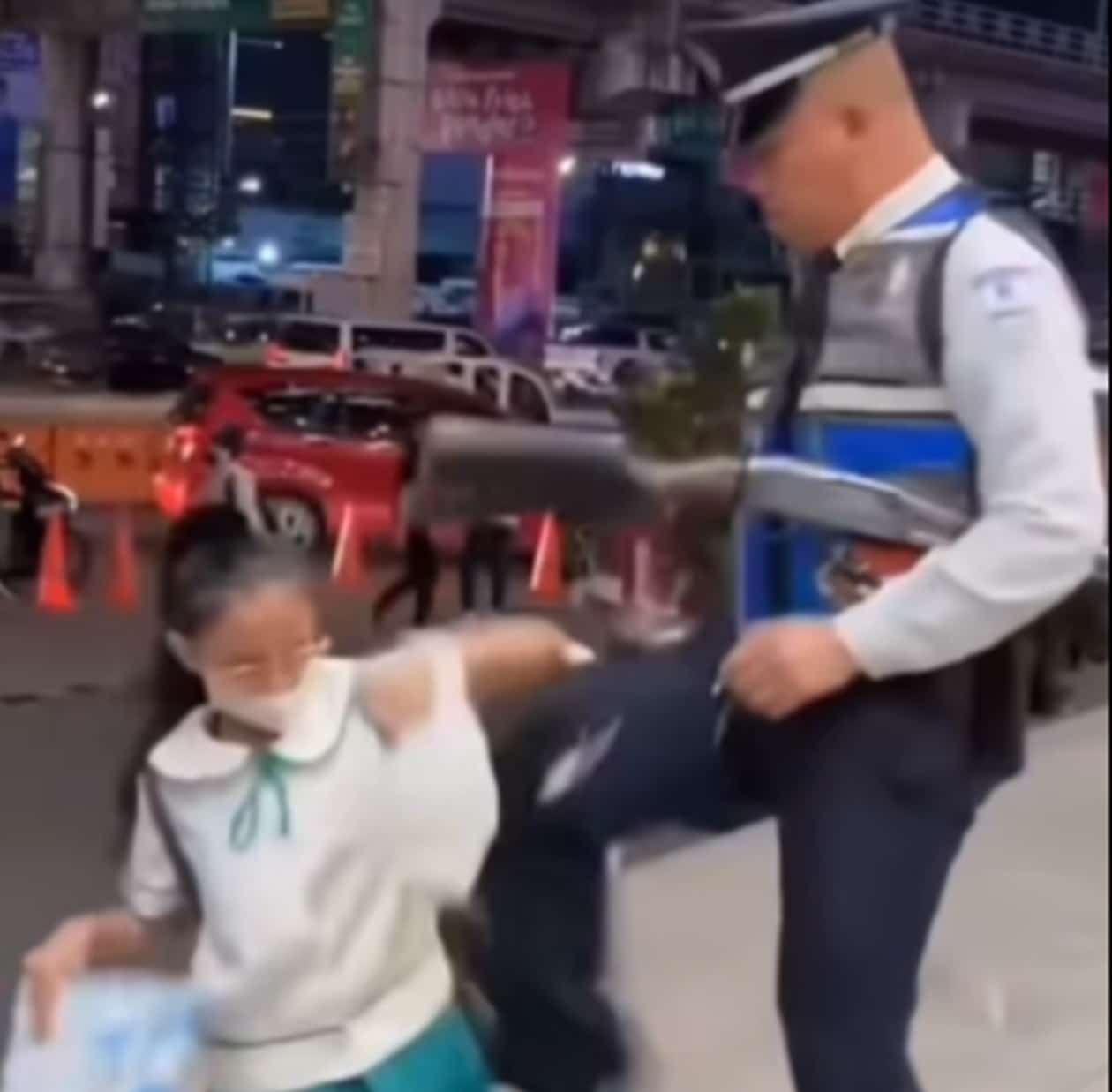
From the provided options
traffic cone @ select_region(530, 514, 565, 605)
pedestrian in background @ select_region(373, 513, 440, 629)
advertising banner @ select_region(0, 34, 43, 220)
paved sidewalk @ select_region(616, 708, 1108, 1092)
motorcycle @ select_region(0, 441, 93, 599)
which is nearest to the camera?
traffic cone @ select_region(530, 514, 565, 605)

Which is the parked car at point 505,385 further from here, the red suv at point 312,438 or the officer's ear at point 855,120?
the officer's ear at point 855,120

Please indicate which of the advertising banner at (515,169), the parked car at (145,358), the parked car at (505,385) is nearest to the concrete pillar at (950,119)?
the parked car at (505,385)

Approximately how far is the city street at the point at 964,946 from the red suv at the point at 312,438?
355mm

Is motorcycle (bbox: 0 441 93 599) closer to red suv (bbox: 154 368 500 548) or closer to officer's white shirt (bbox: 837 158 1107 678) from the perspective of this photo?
red suv (bbox: 154 368 500 548)

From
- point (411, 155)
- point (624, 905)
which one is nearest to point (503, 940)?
point (624, 905)

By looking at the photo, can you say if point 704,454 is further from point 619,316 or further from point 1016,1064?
point 1016,1064

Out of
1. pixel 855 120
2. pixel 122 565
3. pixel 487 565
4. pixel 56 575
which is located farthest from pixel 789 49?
pixel 56 575

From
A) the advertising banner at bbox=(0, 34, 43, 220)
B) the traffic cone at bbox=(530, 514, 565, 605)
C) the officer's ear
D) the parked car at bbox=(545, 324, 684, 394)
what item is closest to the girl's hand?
the traffic cone at bbox=(530, 514, 565, 605)

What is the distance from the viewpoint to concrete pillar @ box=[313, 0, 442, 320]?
133 inches

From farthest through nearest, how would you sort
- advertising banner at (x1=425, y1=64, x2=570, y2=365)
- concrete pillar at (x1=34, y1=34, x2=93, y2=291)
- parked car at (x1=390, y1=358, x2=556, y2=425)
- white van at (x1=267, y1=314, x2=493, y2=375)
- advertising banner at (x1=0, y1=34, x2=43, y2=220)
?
concrete pillar at (x1=34, y1=34, x2=93, y2=291) → advertising banner at (x1=0, y1=34, x2=43, y2=220) → white van at (x1=267, y1=314, x2=493, y2=375) → advertising banner at (x1=425, y1=64, x2=570, y2=365) → parked car at (x1=390, y1=358, x2=556, y2=425)

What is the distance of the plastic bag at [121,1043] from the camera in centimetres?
139

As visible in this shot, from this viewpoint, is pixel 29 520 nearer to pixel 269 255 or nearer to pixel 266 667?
pixel 269 255

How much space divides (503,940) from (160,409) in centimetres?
616

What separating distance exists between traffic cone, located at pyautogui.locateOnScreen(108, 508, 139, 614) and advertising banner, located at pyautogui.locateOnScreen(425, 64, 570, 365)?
61.5 inches
